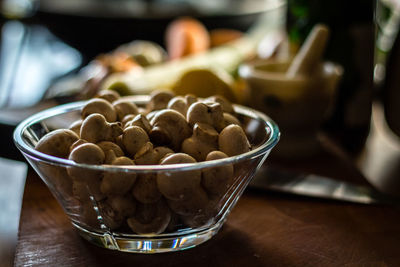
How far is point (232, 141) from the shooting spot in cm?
38

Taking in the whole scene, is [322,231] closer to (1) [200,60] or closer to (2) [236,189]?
(2) [236,189]

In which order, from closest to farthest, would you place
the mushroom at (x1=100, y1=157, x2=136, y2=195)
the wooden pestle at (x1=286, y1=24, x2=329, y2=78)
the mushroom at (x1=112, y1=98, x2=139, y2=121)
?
the mushroom at (x1=100, y1=157, x2=136, y2=195)
the mushroom at (x1=112, y1=98, x2=139, y2=121)
the wooden pestle at (x1=286, y1=24, x2=329, y2=78)

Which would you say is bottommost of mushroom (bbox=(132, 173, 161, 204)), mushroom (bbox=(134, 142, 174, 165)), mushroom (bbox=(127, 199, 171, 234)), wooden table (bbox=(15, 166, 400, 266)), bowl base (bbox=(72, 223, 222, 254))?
wooden table (bbox=(15, 166, 400, 266))

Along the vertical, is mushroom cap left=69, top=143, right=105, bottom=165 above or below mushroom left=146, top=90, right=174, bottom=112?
above

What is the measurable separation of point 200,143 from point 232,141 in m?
0.03

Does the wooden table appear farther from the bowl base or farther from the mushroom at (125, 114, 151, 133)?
the mushroom at (125, 114, 151, 133)

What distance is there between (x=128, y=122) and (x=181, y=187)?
3.7 inches

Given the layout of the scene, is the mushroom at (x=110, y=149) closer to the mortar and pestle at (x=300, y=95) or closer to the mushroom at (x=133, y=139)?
the mushroom at (x=133, y=139)

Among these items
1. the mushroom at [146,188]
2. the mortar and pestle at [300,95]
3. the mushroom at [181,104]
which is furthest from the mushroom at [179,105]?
the mortar and pestle at [300,95]

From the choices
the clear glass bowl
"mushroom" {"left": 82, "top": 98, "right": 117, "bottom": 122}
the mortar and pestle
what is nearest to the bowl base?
the clear glass bowl

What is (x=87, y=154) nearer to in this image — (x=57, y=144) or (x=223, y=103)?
(x=57, y=144)

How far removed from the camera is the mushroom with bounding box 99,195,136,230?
1.14 ft

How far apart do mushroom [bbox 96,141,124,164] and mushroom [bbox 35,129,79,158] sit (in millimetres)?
27

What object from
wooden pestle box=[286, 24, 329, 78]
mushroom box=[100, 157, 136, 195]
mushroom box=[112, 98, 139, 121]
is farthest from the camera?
wooden pestle box=[286, 24, 329, 78]
